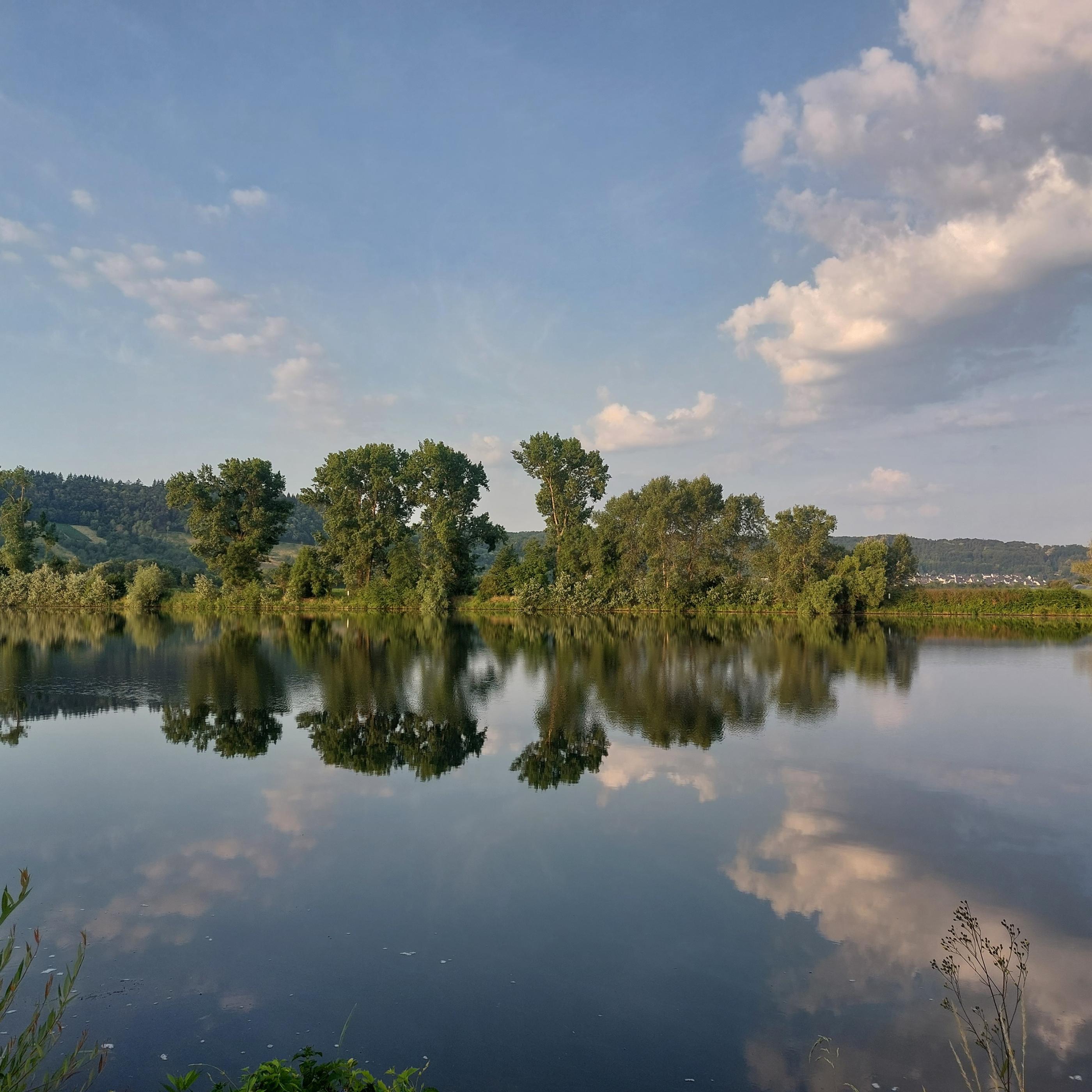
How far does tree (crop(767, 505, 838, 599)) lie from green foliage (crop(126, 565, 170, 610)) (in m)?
57.5

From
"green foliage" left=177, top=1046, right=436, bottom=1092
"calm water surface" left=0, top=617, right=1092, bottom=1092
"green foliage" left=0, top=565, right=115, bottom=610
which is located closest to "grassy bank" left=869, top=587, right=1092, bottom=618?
"calm water surface" left=0, top=617, right=1092, bottom=1092

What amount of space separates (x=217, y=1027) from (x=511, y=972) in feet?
9.16

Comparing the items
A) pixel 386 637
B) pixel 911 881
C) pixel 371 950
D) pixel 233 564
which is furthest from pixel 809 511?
pixel 371 950

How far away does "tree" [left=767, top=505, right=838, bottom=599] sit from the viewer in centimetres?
6506

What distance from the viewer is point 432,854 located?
1104 cm

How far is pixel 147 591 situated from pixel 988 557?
17190 centimetres

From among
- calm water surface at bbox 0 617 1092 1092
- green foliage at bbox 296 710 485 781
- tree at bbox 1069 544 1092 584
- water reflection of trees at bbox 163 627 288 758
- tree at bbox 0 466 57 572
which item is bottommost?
water reflection of trees at bbox 163 627 288 758

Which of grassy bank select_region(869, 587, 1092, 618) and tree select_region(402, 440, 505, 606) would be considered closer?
grassy bank select_region(869, 587, 1092, 618)

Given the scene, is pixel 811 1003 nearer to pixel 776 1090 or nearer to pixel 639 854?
pixel 776 1090

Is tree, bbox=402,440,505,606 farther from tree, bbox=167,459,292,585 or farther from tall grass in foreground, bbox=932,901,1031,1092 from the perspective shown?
tall grass in foreground, bbox=932,901,1031,1092

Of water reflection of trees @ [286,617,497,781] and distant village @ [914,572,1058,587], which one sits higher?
distant village @ [914,572,1058,587]

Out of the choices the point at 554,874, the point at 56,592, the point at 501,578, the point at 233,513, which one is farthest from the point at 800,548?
the point at 56,592

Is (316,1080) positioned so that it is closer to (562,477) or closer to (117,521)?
(562,477)

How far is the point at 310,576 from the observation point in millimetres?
72812
